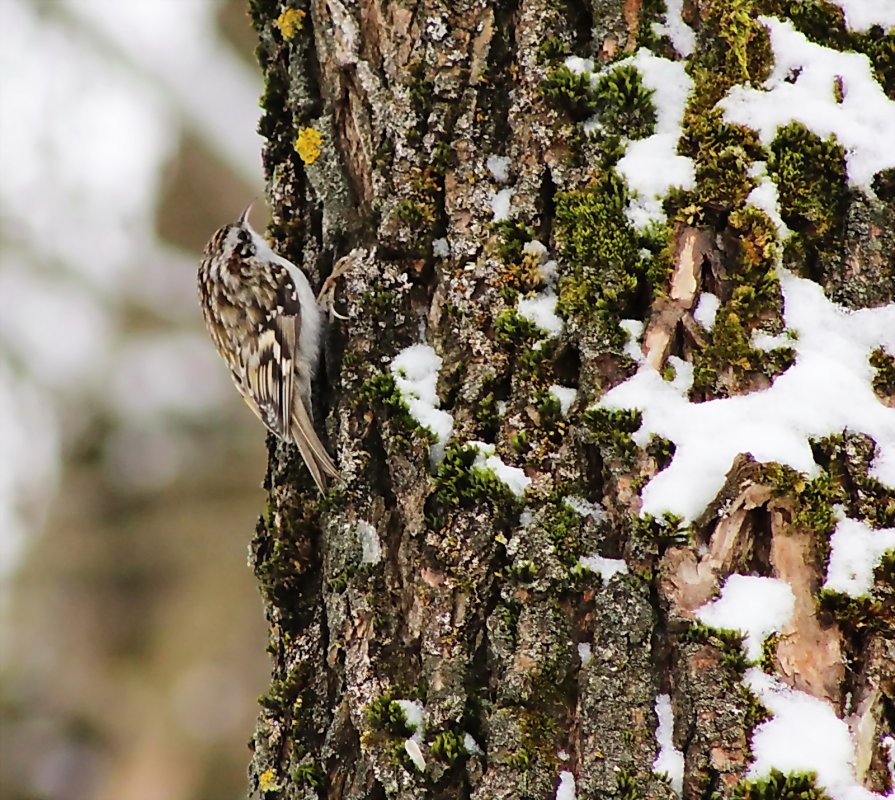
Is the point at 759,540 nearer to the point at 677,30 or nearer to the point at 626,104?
the point at 626,104

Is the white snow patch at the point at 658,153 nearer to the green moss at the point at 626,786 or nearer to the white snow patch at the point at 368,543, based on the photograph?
the white snow patch at the point at 368,543

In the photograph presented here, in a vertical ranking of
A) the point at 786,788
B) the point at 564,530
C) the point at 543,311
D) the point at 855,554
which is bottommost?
the point at 786,788

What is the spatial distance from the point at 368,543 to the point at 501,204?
1.88ft

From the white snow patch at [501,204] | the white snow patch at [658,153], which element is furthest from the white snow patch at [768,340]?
the white snow patch at [501,204]

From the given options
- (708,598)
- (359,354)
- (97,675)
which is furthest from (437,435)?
(97,675)

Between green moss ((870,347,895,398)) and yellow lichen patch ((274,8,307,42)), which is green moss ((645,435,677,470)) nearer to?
green moss ((870,347,895,398))

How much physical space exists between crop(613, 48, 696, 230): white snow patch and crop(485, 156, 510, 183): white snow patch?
0.19 meters

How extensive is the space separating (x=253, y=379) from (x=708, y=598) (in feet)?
5.71

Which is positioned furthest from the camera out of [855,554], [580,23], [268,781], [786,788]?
[268,781]

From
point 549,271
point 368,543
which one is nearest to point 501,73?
point 549,271

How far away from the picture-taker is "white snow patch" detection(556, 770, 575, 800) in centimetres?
151

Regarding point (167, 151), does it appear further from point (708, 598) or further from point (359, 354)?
point (708, 598)

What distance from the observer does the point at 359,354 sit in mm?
1958

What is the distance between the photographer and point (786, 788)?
4.49ft
